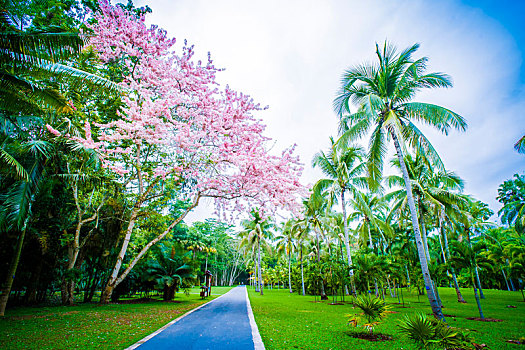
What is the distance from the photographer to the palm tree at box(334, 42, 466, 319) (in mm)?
8859

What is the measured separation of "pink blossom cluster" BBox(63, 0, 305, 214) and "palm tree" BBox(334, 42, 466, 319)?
413 centimetres

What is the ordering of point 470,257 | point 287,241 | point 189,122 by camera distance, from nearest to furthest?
1. point 189,122
2. point 470,257
3. point 287,241

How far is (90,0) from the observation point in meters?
8.09

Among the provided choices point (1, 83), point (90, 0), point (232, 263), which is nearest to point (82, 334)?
point (1, 83)

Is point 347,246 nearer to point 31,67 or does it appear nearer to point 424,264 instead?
point 424,264

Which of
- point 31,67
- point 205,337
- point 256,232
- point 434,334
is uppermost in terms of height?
point 31,67

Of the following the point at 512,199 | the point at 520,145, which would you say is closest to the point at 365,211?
the point at 520,145

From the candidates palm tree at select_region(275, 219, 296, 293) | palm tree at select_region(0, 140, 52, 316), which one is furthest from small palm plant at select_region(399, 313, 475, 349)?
palm tree at select_region(275, 219, 296, 293)

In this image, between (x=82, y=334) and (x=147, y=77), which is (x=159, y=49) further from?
(x=82, y=334)

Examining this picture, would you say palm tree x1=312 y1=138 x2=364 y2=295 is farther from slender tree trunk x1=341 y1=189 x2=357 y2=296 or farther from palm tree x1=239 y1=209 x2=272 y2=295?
palm tree x1=239 y1=209 x2=272 y2=295

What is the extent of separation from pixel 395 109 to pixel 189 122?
28.5 feet

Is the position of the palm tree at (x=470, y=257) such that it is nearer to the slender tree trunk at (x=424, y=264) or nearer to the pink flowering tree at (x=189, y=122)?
the slender tree trunk at (x=424, y=264)

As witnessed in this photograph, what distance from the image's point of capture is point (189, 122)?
6984 mm

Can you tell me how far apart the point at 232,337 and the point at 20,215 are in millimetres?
7018
